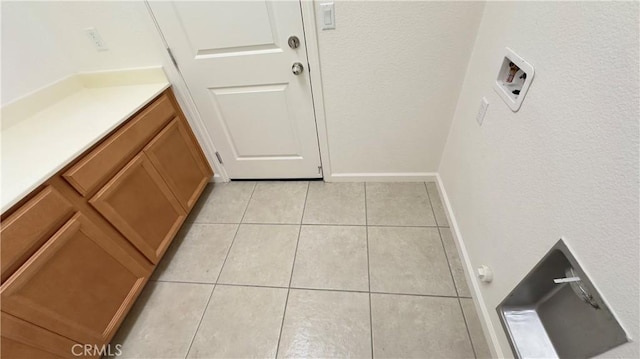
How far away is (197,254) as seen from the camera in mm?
1647

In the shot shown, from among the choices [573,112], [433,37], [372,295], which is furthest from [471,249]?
[433,37]

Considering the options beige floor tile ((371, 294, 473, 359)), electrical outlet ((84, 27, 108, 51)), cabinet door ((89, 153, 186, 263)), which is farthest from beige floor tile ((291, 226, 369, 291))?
electrical outlet ((84, 27, 108, 51))

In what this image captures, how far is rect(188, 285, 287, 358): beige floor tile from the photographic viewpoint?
Result: 122cm

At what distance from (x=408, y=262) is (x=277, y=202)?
971 mm

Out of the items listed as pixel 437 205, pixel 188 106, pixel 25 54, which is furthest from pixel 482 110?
pixel 25 54

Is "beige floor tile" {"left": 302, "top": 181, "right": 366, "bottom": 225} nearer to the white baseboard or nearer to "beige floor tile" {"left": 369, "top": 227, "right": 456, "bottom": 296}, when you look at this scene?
"beige floor tile" {"left": 369, "top": 227, "right": 456, "bottom": 296}

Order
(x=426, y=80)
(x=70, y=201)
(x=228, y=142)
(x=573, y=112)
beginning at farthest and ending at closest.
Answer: (x=228, y=142) → (x=426, y=80) → (x=70, y=201) → (x=573, y=112)

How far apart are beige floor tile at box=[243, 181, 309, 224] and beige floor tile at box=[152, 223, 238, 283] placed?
18 centimetres

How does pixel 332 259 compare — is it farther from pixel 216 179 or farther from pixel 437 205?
pixel 216 179

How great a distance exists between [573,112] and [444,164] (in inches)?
41.7

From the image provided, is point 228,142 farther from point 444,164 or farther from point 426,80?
point 444,164

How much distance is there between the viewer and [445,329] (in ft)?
3.94

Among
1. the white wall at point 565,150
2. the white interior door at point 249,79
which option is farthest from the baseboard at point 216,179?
the white wall at point 565,150

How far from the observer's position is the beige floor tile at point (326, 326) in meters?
1.18
